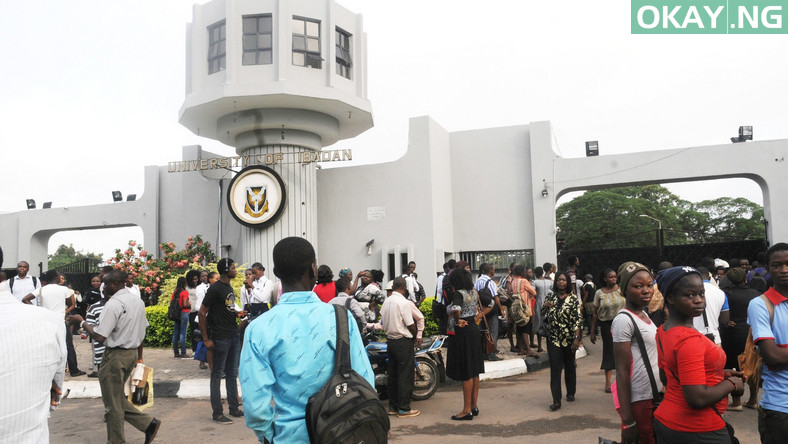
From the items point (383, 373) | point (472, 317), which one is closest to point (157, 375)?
point (383, 373)

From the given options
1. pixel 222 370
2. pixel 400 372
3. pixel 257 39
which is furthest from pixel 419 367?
pixel 257 39

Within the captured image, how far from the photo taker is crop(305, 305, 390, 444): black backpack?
2.50 m

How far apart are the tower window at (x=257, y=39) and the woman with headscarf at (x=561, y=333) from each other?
11.6 metres

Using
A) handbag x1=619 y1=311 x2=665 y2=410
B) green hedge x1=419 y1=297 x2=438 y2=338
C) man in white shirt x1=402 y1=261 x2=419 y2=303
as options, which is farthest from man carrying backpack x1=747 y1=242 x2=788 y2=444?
green hedge x1=419 y1=297 x2=438 y2=338

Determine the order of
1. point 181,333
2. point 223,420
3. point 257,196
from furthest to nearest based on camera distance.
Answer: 1. point 257,196
2. point 181,333
3. point 223,420

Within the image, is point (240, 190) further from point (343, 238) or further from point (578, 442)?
point (578, 442)

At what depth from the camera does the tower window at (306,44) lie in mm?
16578

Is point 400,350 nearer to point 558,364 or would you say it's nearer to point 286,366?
point 558,364

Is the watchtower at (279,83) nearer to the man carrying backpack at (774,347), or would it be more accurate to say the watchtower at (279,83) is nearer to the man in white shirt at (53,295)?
the man in white shirt at (53,295)

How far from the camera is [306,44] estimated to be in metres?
16.7

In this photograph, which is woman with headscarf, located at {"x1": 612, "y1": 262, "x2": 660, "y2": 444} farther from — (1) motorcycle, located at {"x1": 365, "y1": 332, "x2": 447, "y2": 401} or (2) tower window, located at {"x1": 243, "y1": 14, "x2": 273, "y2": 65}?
(2) tower window, located at {"x1": 243, "y1": 14, "x2": 273, "y2": 65}

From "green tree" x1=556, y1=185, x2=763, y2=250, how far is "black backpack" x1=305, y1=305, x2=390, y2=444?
4636 cm

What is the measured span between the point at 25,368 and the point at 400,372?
5383 millimetres

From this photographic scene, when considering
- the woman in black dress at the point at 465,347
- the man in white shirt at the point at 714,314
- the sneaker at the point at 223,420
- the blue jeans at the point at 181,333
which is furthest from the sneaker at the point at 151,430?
the blue jeans at the point at 181,333
